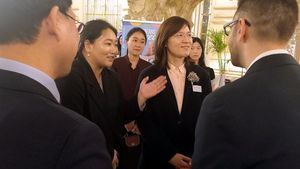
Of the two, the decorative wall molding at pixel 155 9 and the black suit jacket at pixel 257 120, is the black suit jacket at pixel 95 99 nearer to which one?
the black suit jacket at pixel 257 120

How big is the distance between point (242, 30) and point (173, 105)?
3.24 ft

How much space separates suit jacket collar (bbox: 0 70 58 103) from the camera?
667 mm

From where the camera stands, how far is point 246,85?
1088 mm

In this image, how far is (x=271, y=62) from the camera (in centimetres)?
113

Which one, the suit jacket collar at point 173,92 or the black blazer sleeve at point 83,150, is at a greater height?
the black blazer sleeve at point 83,150

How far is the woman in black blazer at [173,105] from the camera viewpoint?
82.4 inches

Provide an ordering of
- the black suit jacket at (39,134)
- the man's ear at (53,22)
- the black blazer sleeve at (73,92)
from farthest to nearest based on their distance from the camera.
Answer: the black blazer sleeve at (73,92) < the man's ear at (53,22) < the black suit jacket at (39,134)

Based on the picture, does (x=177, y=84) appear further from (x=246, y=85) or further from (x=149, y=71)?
(x=246, y=85)

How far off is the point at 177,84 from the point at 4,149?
1.73 m

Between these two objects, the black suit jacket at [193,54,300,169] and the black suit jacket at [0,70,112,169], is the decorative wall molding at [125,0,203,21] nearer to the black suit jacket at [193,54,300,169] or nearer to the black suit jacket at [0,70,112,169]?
the black suit jacket at [193,54,300,169]

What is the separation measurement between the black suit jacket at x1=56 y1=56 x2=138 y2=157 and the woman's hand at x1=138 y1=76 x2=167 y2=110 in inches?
2.7

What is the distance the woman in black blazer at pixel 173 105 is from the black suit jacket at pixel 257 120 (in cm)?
96

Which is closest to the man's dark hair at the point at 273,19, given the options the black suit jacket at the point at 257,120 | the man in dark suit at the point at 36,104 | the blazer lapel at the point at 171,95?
the black suit jacket at the point at 257,120

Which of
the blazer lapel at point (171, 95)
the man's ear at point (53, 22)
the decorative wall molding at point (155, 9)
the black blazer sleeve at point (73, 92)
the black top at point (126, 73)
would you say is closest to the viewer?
the man's ear at point (53, 22)
